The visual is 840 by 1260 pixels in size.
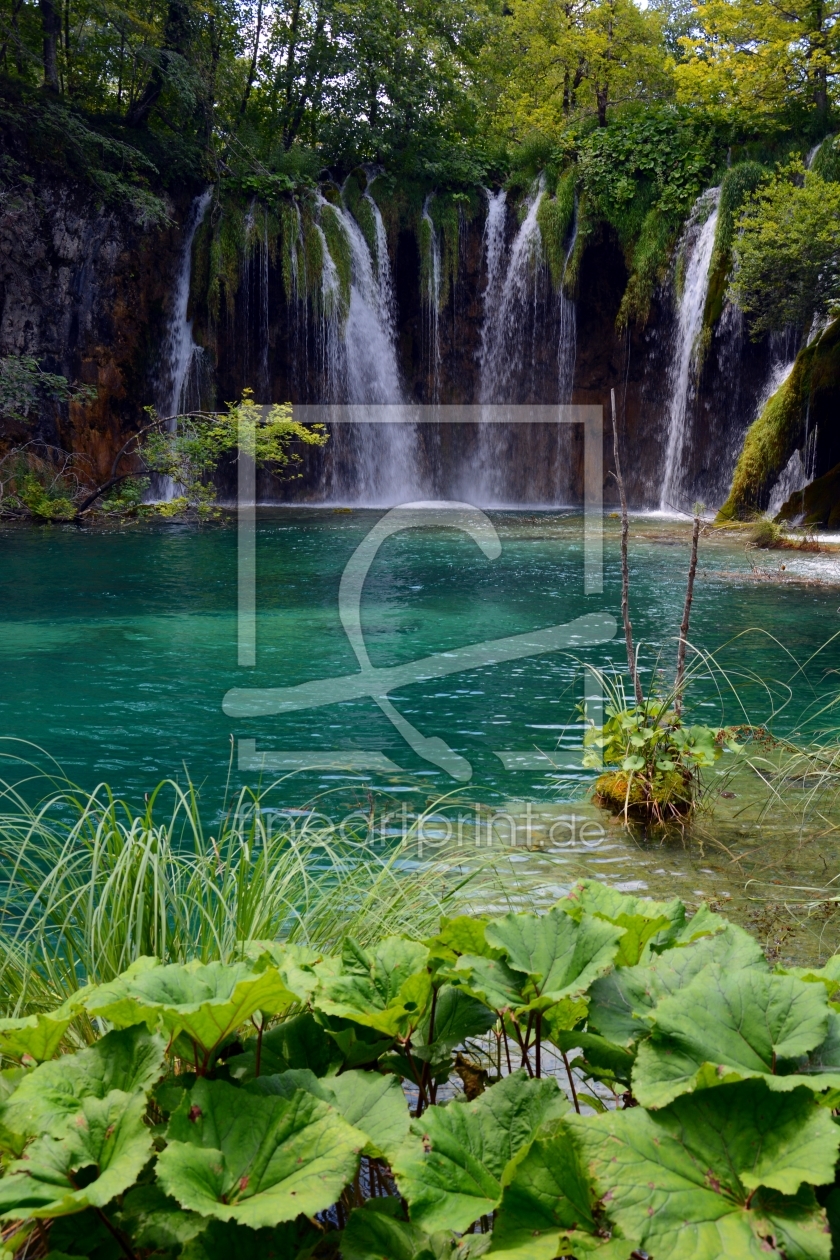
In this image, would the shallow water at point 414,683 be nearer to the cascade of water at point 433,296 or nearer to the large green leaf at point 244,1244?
the large green leaf at point 244,1244

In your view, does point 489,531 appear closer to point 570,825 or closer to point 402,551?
point 402,551

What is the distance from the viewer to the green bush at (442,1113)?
1166 mm

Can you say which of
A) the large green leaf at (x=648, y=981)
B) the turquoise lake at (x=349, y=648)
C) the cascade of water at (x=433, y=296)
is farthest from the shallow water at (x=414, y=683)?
the cascade of water at (x=433, y=296)

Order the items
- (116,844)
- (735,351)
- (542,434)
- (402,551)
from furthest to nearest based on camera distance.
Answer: (542,434) → (735,351) → (402,551) → (116,844)

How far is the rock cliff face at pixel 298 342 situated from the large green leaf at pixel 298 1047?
71.5 feet

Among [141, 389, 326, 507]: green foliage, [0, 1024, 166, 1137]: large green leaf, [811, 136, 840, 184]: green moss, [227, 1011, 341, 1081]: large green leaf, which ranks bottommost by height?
[227, 1011, 341, 1081]: large green leaf

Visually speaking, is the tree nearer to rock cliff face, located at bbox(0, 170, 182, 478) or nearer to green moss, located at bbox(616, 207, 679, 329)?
green moss, located at bbox(616, 207, 679, 329)

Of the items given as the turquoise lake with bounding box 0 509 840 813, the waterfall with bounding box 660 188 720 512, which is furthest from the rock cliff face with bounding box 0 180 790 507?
the turquoise lake with bounding box 0 509 840 813

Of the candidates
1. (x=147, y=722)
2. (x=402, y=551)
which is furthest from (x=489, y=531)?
(x=147, y=722)

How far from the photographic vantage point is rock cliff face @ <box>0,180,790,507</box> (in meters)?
22.2

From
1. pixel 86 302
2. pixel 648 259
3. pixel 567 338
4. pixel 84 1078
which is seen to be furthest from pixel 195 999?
pixel 567 338

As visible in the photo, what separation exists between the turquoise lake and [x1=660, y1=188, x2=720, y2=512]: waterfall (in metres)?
7.18

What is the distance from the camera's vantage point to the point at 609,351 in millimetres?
26016

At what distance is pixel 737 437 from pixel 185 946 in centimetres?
2198
